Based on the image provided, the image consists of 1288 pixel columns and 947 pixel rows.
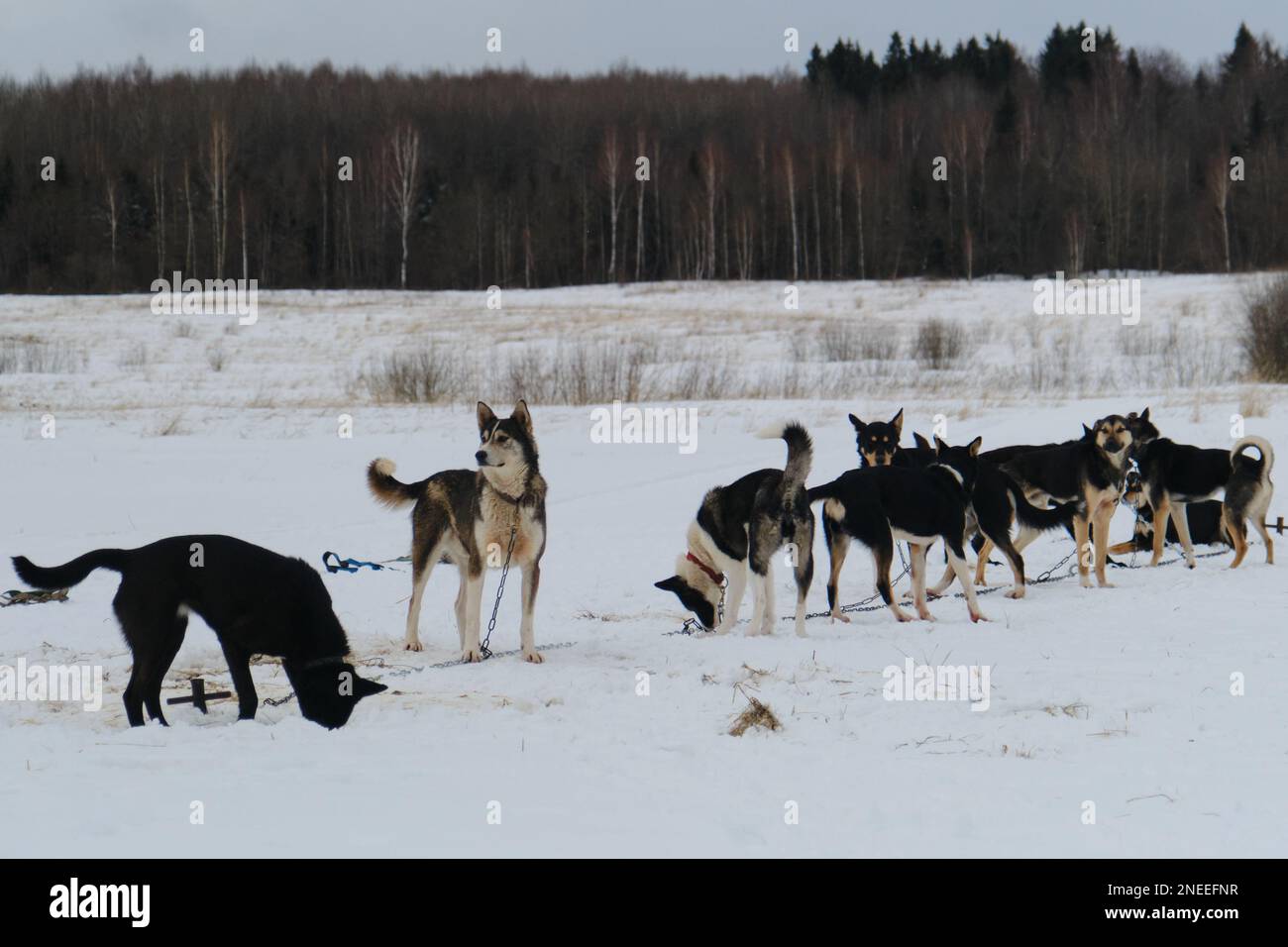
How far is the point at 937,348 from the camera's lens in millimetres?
29391

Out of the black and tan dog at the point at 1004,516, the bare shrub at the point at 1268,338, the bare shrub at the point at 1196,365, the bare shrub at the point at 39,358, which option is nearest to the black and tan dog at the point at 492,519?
the black and tan dog at the point at 1004,516

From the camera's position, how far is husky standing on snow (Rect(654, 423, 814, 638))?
317 inches

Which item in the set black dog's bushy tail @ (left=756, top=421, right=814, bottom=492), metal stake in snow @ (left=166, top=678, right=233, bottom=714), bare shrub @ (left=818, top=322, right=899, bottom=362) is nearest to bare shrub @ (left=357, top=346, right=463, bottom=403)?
bare shrub @ (left=818, top=322, right=899, bottom=362)

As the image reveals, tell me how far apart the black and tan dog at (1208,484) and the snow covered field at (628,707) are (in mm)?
458

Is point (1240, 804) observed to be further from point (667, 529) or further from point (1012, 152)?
point (1012, 152)

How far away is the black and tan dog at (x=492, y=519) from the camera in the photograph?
7.38 m

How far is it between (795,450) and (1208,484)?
441 centimetres

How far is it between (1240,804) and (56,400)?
22.5 metres

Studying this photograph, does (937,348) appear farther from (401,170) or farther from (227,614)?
(401,170)

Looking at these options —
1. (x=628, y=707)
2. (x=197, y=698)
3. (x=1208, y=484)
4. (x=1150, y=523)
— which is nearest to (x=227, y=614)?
(x=197, y=698)

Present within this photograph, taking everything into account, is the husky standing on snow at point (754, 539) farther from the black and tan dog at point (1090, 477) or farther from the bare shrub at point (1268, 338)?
the bare shrub at point (1268, 338)

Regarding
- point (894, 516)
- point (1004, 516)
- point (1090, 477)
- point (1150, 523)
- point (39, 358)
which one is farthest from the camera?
point (39, 358)

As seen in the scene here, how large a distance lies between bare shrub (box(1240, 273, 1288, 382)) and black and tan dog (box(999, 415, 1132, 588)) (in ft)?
50.4

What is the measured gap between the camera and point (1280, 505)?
12.8 metres
